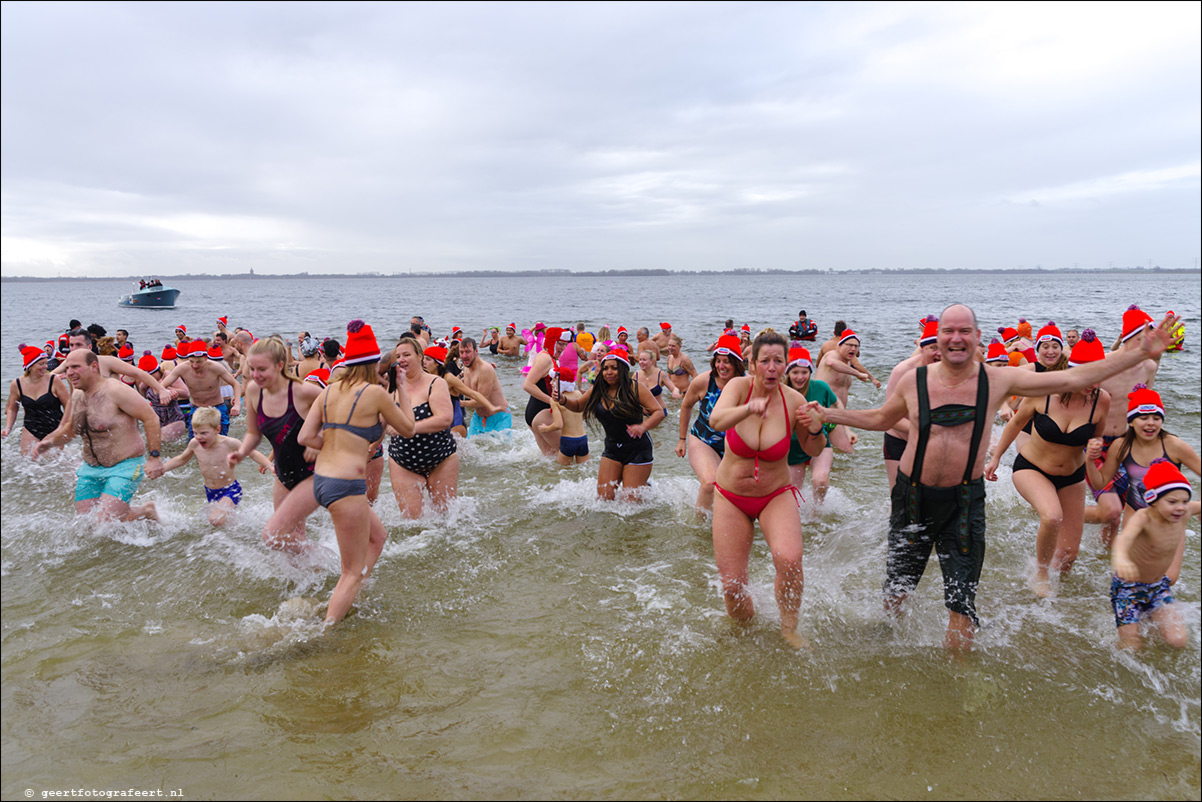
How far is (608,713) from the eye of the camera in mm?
3959

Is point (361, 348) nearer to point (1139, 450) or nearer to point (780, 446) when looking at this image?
point (780, 446)

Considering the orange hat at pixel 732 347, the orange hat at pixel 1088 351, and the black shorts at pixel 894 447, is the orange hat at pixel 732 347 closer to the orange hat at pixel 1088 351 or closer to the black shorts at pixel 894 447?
the black shorts at pixel 894 447

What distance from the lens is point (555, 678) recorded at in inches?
170

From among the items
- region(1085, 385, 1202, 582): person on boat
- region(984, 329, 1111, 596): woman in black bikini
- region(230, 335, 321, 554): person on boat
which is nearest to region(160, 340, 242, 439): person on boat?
region(230, 335, 321, 554): person on boat

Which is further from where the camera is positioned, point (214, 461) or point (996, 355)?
point (996, 355)

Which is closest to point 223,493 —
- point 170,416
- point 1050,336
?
point 170,416

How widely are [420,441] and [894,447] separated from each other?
4.64m

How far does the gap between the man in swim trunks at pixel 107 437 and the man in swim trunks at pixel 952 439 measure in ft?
19.7

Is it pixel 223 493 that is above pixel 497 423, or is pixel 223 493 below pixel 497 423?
below

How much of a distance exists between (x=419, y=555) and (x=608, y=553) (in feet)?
6.00

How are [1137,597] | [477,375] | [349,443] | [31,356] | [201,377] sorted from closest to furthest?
[1137,597]
[349,443]
[31,356]
[477,375]
[201,377]

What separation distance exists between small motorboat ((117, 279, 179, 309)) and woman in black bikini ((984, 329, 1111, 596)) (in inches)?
2507

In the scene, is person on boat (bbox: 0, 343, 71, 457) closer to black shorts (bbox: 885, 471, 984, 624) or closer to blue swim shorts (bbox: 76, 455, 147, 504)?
blue swim shorts (bbox: 76, 455, 147, 504)

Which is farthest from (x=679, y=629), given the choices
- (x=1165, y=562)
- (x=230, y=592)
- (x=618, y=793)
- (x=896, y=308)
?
(x=896, y=308)
